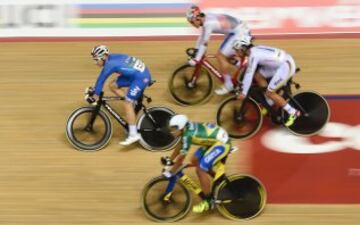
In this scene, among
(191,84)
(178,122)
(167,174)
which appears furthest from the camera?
(191,84)

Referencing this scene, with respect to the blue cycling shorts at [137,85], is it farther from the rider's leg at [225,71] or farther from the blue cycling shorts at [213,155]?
the blue cycling shorts at [213,155]

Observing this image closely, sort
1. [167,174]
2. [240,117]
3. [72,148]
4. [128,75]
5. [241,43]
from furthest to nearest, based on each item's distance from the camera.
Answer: [72,148], [240,117], [128,75], [241,43], [167,174]

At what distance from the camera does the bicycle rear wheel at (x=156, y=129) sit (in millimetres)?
8695

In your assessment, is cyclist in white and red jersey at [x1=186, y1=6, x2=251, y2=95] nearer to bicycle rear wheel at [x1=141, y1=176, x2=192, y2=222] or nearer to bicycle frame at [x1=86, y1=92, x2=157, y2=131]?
bicycle frame at [x1=86, y1=92, x2=157, y2=131]

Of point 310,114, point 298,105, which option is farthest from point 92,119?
point 310,114

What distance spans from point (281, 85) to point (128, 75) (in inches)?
82.9

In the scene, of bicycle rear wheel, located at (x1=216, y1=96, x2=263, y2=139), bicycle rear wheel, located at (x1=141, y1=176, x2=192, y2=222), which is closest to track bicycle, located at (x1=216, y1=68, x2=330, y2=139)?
bicycle rear wheel, located at (x1=216, y1=96, x2=263, y2=139)

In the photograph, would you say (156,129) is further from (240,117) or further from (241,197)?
(241,197)

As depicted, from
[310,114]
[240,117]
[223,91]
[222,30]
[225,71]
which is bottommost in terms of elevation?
[240,117]

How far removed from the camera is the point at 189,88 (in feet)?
31.7

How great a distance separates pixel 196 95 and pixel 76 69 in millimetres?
2529

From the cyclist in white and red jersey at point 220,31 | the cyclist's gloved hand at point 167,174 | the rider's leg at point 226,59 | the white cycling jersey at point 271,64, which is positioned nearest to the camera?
the cyclist's gloved hand at point 167,174

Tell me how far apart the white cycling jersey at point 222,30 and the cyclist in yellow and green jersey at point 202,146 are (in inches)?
92.8

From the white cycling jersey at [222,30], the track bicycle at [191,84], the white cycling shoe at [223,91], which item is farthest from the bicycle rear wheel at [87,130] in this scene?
the white cycling shoe at [223,91]
